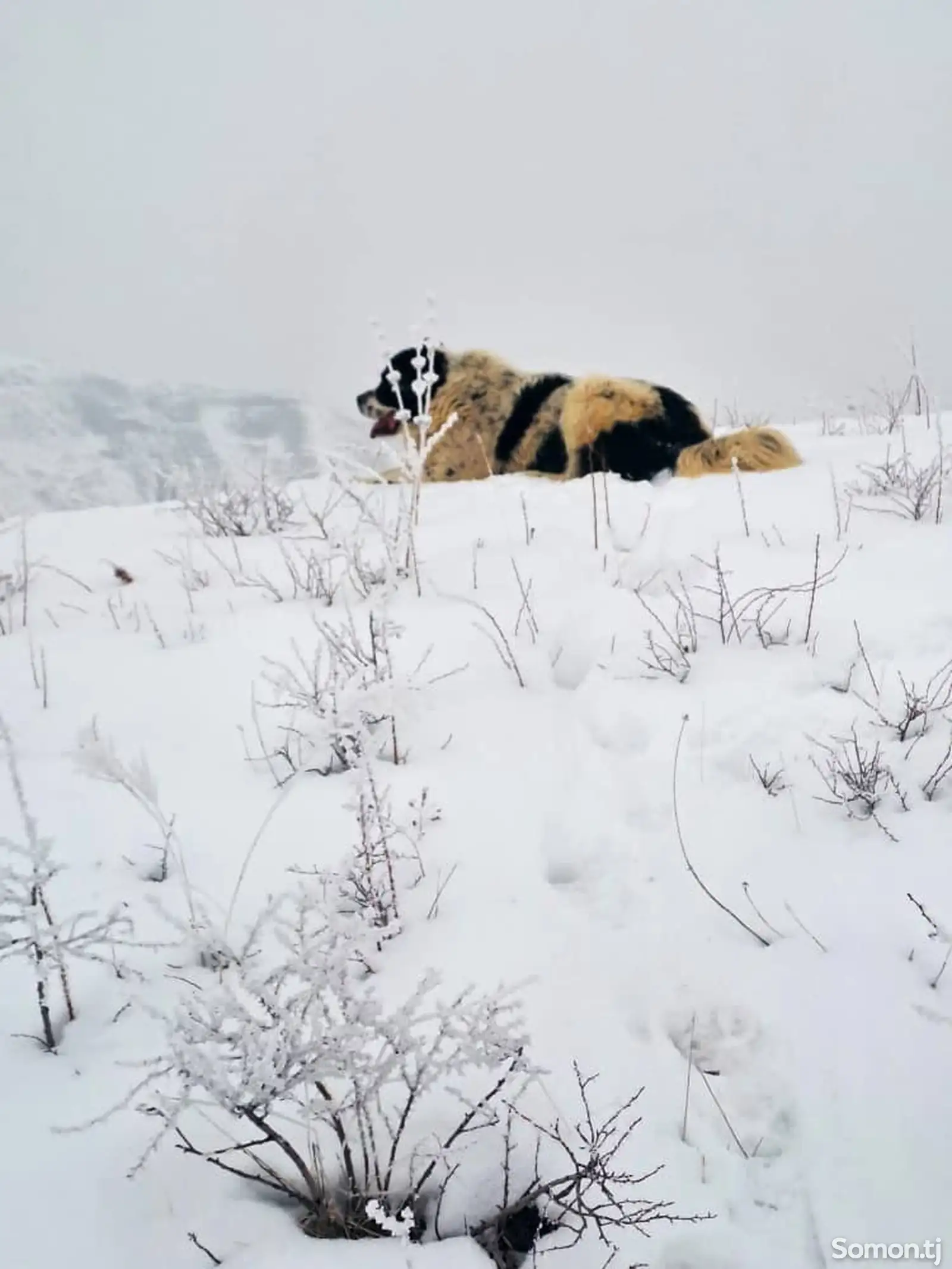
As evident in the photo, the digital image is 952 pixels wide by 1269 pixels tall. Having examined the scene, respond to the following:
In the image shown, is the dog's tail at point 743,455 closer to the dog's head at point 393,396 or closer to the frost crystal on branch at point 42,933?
the dog's head at point 393,396

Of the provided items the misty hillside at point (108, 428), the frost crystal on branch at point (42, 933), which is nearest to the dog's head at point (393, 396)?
the misty hillside at point (108, 428)

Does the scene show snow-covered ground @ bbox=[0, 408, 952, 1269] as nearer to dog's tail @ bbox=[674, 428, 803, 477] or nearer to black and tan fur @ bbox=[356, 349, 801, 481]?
dog's tail @ bbox=[674, 428, 803, 477]

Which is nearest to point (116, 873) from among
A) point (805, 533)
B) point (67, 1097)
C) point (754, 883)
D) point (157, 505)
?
point (67, 1097)

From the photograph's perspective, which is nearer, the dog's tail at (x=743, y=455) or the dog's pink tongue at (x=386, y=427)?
the dog's tail at (x=743, y=455)

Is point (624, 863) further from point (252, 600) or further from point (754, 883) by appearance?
point (252, 600)

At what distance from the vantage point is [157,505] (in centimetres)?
507

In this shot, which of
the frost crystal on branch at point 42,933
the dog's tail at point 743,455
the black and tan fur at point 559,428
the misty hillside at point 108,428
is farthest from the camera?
the misty hillside at point 108,428

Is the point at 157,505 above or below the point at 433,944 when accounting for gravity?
above

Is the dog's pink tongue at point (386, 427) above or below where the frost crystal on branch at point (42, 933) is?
above

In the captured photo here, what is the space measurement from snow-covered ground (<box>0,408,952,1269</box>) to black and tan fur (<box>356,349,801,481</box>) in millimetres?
1475

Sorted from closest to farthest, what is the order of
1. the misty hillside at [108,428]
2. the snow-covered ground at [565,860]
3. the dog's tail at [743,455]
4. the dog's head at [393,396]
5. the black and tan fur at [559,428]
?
the snow-covered ground at [565,860], the dog's tail at [743,455], the black and tan fur at [559,428], the dog's head at [393,396], the misty hillside at [108,428]

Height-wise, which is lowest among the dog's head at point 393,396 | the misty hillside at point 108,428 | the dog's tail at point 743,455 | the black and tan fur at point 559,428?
the dog's tail at point 743,455

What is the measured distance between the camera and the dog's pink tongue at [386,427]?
6.05 meters

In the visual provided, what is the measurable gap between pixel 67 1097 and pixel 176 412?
682 inches
